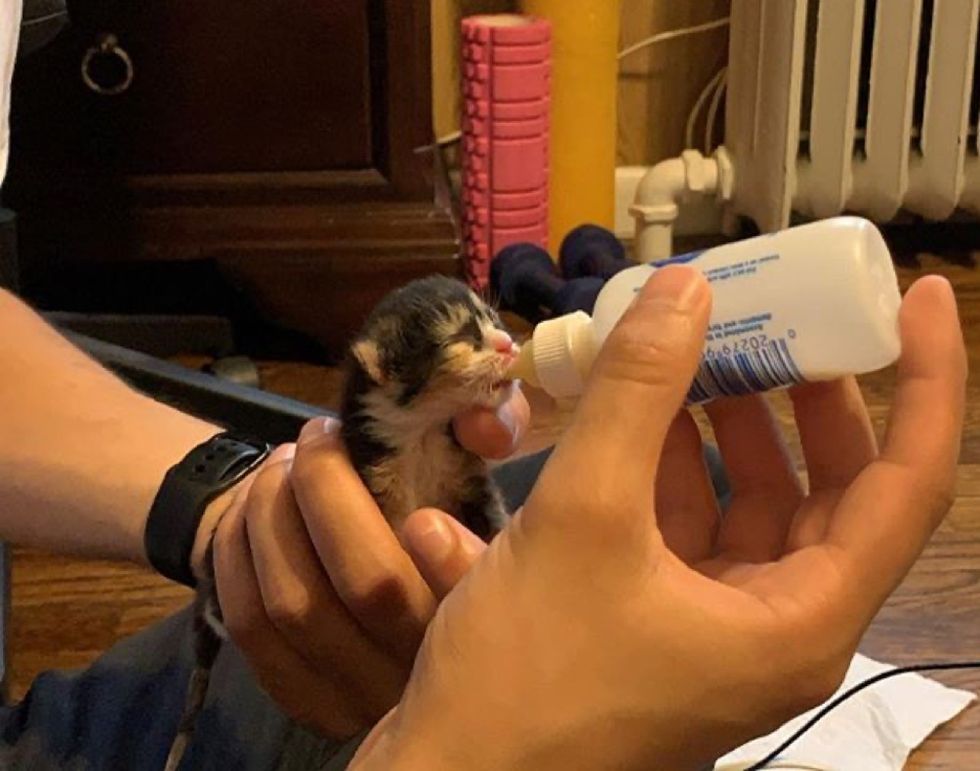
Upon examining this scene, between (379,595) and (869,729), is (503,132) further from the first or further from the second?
(379,595)

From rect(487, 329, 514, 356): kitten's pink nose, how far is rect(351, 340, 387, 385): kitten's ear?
58 mm

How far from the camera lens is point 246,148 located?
165cm

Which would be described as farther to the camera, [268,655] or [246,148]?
[246,148]

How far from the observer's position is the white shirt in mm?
955

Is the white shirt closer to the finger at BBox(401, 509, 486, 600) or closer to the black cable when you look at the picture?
the finger at BBox(401, 509, 486, 600)

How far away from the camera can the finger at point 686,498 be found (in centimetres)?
62

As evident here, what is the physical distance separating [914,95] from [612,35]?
442mm

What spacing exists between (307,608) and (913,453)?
312 mm

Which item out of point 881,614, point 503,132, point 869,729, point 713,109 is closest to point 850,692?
point 869,729

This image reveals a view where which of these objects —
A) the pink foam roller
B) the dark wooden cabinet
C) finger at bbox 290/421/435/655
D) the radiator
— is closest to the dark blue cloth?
finger at bbox 290/421/435/655

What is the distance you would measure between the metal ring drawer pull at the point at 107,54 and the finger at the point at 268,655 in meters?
1.00

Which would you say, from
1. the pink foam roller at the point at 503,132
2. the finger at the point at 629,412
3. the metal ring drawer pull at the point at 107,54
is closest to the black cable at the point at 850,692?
the finger at the point at 629,412

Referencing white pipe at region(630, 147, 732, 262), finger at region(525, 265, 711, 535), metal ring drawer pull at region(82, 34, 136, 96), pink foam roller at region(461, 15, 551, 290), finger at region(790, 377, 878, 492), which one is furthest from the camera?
white pipe at region(630, 147, 732, 262)

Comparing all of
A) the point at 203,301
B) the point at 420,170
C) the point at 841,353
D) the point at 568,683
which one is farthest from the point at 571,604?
the point at 203,301
